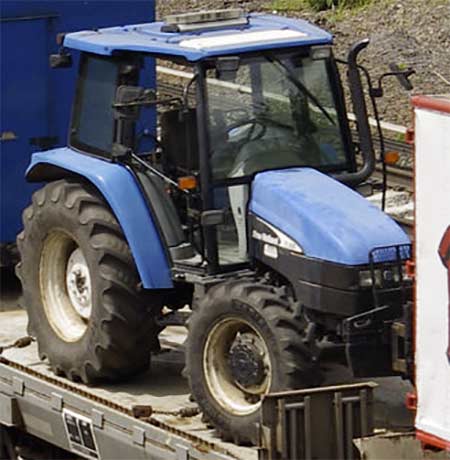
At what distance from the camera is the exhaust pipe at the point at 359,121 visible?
9.62 metres

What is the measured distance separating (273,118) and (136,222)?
99 centimetres

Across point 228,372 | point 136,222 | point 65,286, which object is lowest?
point 228,372

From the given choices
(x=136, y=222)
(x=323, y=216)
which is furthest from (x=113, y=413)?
(x=323, y=216)

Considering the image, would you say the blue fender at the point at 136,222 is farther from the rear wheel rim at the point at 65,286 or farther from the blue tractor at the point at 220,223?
the rear wheel rim at the point at 65,286

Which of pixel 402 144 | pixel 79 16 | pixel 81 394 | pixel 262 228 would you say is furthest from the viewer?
pixel 402 144

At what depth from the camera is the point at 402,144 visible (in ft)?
61.0

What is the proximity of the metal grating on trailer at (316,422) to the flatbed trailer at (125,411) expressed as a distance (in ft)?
0.20

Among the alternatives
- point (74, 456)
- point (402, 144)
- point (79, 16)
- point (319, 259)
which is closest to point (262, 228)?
point (319, 259)

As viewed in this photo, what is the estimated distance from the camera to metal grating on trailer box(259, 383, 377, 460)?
8.48m

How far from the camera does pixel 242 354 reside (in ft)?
30.1

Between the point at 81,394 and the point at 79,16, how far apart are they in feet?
15.5

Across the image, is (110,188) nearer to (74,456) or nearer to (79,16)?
(74,456)

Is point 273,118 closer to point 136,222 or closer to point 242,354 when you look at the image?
point 136,222

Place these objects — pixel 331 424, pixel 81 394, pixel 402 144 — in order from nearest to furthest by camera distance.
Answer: pixel 331 424 < pixel 81 394 < pixel 402 144
